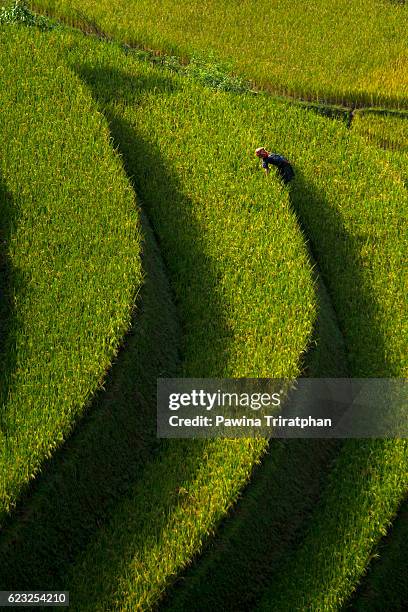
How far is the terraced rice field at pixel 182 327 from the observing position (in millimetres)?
11992

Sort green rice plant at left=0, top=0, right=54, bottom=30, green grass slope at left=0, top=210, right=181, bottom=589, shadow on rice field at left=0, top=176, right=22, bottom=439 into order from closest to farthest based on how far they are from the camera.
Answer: green grass slope at left=0, top=210, right=181, bottom=589, shadow on rice field at left=0, top=176, right=22, bottom=439, green rice plant at left=0, top=0, right=54, bottom=30

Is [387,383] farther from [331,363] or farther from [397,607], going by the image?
[397,607]

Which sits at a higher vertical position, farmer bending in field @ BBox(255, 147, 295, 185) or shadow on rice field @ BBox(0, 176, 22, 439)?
farmer bending in field @ BBox(255, 147, 295, 185)

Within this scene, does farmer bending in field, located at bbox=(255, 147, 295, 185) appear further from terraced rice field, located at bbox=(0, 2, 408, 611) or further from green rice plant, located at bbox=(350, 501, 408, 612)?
green rice plant, located at bbox=(350, 501, 408, 612)

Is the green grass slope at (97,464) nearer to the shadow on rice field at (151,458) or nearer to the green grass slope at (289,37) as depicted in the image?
the shadow on rice field at (151,458)

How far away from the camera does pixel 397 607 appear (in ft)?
40.9

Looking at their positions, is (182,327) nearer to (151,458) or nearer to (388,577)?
(151,458)

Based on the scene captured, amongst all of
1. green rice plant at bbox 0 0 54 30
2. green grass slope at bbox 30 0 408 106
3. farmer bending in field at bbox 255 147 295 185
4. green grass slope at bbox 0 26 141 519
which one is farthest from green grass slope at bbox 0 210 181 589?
green grass slope at bbox 30 0 408 106

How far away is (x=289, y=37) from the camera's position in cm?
2528

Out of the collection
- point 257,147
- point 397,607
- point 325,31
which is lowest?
point 397,607

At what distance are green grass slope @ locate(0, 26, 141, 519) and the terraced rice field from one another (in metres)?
0.03

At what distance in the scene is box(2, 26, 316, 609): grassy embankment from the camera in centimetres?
1182

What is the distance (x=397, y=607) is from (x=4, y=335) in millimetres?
5944

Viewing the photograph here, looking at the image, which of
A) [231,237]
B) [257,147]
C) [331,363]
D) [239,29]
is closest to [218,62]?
[239,29]
